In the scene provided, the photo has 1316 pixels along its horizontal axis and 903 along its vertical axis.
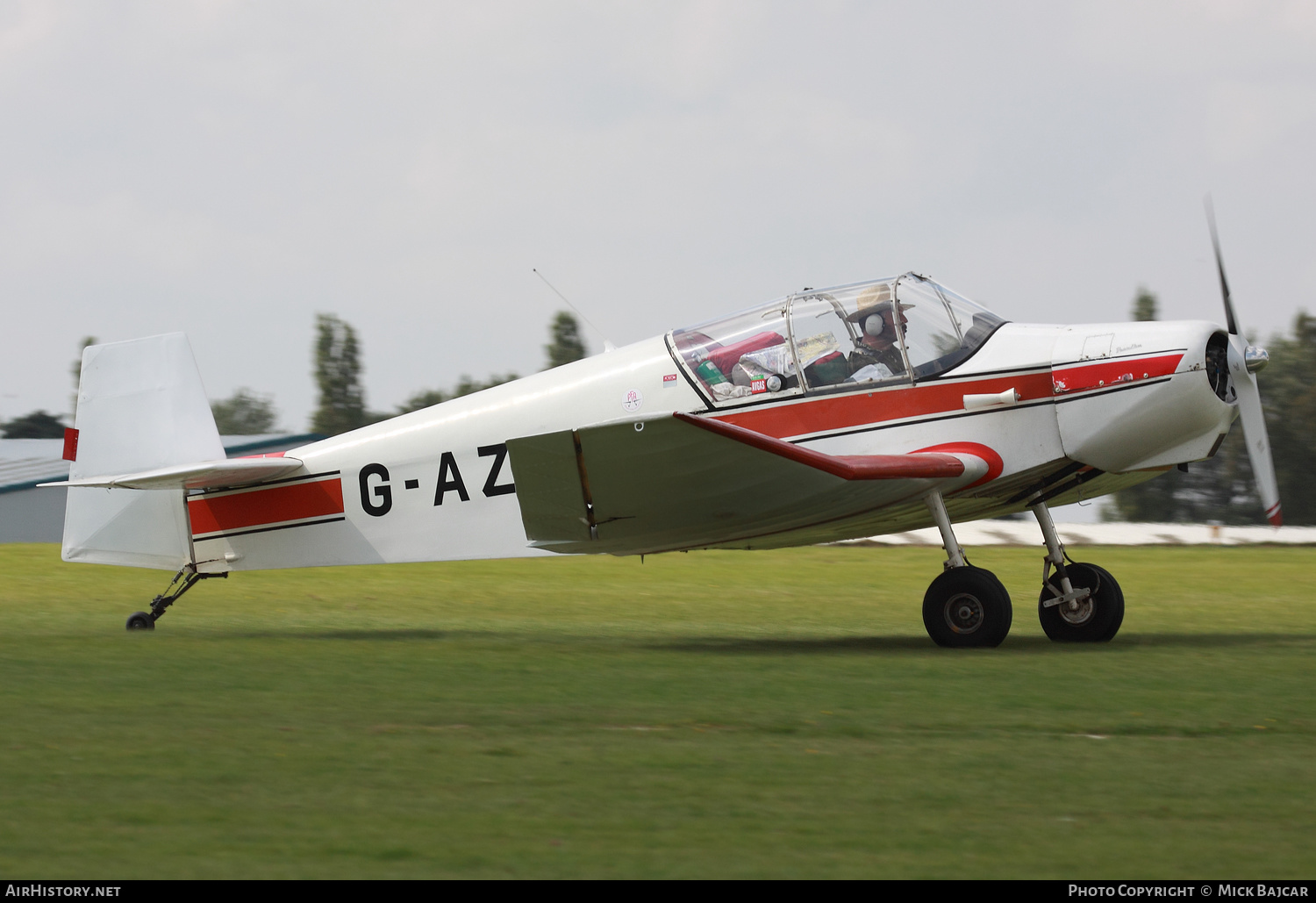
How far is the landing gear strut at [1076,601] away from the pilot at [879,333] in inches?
76.1

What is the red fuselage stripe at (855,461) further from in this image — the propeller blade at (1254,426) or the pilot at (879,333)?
the propeller blade at (1254,426)

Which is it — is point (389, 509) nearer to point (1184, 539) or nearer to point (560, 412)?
point (560, 412)

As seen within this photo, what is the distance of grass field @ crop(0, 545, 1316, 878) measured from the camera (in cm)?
412

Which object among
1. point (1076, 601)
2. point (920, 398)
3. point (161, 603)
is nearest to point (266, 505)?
point (161, 603)

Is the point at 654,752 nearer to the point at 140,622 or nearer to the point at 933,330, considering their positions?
the point at 933,330

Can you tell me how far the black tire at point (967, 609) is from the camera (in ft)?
32.4

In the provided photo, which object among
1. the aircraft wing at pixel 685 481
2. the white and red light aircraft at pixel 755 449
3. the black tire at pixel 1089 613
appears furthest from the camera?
the black tire at pixel 1089 613

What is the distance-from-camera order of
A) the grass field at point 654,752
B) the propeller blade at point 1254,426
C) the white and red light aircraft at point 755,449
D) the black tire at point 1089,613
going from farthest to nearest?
1. the black tire at point 1089,613
2. the propeller blade at point 1254,426
3. the white and red light aircraft at point 755,449
4. the grass field at point 654,752

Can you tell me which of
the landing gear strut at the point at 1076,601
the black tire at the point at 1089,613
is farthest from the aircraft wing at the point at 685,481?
the black tire at the point at 1089,613

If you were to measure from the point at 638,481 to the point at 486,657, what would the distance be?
1.69 m

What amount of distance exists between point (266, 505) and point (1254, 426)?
8.54 m

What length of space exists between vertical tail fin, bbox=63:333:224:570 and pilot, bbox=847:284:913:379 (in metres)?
6.15

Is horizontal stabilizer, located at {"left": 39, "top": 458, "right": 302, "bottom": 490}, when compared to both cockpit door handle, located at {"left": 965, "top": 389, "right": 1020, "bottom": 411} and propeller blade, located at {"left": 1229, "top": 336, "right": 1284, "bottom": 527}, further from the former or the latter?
propeller blade, located at {"left": 1229, "top": 336, "right": 1284, "bottom": 527}

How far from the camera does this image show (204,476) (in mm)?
11695
